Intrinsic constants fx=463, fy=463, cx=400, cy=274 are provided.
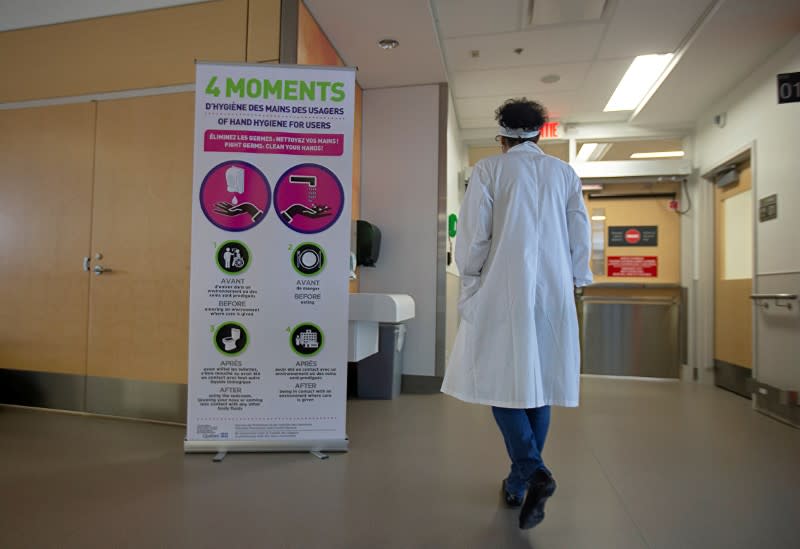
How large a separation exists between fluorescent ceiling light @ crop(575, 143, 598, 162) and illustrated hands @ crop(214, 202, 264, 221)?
435 cm

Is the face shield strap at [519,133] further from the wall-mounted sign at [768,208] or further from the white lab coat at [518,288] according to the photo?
the wall-mounted sign at [768,208]

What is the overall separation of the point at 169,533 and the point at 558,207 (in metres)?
1.87

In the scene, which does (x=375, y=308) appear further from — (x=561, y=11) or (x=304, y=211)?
(x=561, y=11)

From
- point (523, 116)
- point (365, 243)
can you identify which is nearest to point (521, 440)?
point (523, 116)

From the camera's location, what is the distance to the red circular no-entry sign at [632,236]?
18.0ft

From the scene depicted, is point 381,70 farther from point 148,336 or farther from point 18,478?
point 18,478

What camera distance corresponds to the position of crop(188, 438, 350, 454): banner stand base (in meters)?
2.40

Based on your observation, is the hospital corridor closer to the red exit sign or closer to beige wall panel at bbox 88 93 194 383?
beige wall panel at bbox 88 93 194 383

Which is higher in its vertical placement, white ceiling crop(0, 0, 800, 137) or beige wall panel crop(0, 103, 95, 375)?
white ceiling crop(0, 0, 800, 137)

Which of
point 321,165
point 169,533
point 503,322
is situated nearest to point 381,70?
point 321,165

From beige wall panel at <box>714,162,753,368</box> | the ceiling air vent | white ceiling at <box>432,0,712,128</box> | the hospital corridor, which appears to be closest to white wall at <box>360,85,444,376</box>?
the hospital corridor

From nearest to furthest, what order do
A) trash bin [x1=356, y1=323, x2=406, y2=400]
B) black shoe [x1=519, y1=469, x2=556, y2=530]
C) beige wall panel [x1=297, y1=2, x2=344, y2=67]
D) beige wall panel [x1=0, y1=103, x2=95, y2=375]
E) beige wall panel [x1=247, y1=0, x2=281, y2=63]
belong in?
black shoe [x1=519, y1=469, x2=556, y2=530]
beige wall panel [x1=247, y1=0, x2=281, y2=63]
beige wall panel [x1=297, y1=2, x2=344, y2=67]
beige wall panel [x1=0, y1=103, x2=95, y2=375]
trash bin [x1=356, y1=323, x2=406, y2=400]

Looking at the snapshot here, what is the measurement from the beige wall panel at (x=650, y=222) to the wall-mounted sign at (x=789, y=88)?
273cm

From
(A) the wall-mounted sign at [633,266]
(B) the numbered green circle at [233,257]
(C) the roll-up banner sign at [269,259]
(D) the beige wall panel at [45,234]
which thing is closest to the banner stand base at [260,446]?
(C) the roll-up banner sign at [269,259]
